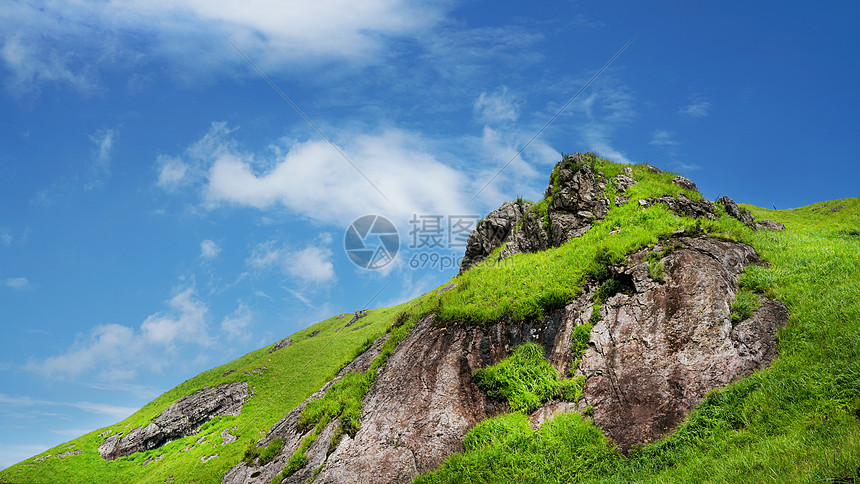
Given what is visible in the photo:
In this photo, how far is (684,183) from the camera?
2077 cm

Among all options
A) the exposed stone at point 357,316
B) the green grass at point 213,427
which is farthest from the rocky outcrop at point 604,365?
the exposed stone at point 357,316

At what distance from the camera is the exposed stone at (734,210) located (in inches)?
747

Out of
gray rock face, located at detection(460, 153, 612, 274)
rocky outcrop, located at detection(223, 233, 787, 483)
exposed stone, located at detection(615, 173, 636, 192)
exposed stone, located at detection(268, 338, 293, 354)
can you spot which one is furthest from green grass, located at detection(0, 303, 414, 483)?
exposed stone, located at detection(615, 173, 636, 192)

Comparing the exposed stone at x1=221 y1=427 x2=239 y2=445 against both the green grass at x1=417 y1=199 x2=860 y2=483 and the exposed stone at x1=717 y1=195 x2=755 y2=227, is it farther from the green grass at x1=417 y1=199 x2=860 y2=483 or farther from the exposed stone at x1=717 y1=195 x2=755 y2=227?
the exposed stone at x1=717 y1=195 x2=755 y2=227

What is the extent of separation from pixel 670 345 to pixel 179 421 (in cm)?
4451

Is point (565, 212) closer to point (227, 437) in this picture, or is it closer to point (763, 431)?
point (763, 431)

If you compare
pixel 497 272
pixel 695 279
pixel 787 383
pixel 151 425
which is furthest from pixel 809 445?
pixel 151 425

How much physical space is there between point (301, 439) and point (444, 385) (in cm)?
621

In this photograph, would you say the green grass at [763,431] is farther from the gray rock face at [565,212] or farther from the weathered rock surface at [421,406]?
the gray rock face at [565,212]

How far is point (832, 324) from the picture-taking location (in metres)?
9.95

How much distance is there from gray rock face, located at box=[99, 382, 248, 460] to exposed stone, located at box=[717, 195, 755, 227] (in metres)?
43.3

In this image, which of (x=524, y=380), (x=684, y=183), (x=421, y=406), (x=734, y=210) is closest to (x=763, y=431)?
(x=524, y=380)

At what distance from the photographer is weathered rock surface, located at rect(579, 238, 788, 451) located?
993cm

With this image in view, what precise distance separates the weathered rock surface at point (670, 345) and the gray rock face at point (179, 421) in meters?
38.7
